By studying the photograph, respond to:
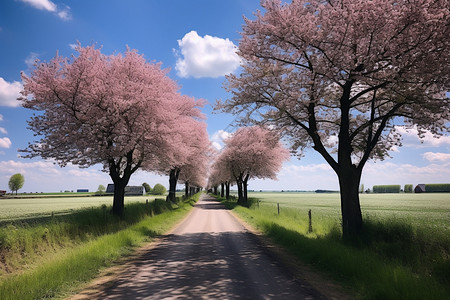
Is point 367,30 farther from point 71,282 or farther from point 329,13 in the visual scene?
point 71,282

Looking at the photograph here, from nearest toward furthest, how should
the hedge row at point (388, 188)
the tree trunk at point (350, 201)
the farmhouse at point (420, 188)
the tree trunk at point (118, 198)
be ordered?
the tree trunk at point (350, 201) < the tree trunk at point (118, 198) < the farmhouse at point (420, 188) < the hedge row at point (388, 188)

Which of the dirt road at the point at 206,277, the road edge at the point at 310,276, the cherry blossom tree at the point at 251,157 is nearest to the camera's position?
the dirt road at the point at 206,277

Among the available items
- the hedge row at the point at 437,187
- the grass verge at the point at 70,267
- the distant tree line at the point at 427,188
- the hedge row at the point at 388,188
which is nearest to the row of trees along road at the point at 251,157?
the grass verge at the point at 70,267

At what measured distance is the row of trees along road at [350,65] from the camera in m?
9.41

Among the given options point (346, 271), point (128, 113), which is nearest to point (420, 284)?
point (346, 271)

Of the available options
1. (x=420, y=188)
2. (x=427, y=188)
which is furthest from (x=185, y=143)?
(x=427, y=188)

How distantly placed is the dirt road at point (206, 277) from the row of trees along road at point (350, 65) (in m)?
5.57

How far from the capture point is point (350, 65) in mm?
11000

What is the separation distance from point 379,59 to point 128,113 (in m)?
14.9

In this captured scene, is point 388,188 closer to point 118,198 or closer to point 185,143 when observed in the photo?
point 185,143

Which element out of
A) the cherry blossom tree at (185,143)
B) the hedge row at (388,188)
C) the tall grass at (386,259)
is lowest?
the hedge row at (388,188)

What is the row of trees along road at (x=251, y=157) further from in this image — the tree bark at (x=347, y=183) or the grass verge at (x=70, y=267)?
the grass verge at (x=70, y=267)

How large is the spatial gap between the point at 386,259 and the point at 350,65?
7.52 m

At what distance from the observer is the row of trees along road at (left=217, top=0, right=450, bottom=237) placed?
9414mm
